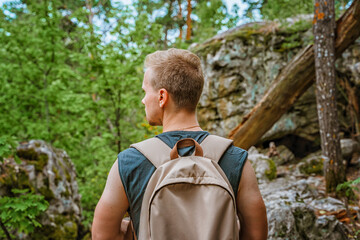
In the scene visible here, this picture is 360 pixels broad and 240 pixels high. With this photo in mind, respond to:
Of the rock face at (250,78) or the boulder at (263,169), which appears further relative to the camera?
the rock face at (250,78)

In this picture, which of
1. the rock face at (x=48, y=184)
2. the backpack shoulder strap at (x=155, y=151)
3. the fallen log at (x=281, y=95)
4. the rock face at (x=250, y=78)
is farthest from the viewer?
the rock face at (x=250, y=78)

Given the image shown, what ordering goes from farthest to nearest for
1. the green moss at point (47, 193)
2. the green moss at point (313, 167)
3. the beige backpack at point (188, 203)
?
the green moss at point (313, 167)
the green moss at point (47, 193)
the beige backpack at point (188, 203)

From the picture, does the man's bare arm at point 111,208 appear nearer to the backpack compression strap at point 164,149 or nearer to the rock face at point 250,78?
the backpack compression strap at point 164,149

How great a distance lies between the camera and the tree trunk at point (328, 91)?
16.2 feet

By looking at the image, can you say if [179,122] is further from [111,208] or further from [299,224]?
[299,224]

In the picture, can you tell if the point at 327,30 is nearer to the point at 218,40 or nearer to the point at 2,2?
the point at 218,40

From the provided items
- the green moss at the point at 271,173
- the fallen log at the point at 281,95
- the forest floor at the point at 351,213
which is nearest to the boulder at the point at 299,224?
the forest floor at the point at 351,213

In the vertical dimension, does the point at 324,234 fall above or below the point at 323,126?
below

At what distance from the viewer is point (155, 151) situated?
1.37 m

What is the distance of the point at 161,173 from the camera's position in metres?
1.27

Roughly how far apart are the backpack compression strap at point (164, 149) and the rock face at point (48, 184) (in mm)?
5081

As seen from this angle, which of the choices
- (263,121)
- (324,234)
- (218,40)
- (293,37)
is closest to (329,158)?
(263,121)

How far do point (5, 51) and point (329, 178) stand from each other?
8914mm

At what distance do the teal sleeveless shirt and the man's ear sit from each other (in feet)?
0.62
